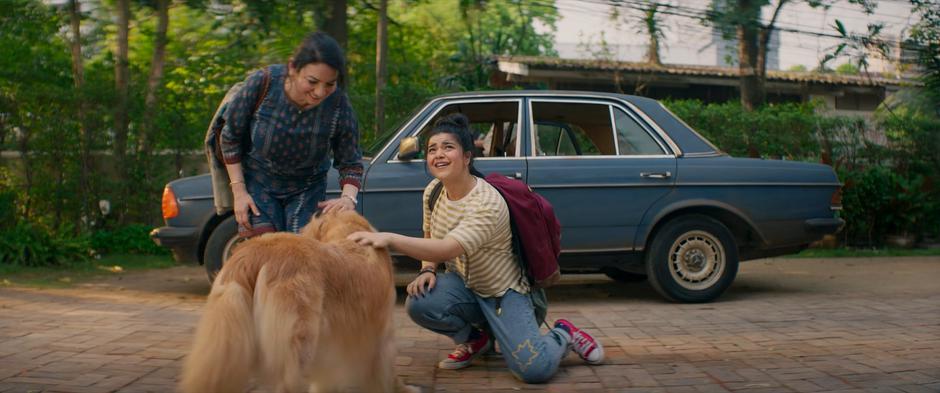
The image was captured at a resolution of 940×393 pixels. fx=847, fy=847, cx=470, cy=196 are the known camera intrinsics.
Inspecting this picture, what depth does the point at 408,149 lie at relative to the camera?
6352 mm

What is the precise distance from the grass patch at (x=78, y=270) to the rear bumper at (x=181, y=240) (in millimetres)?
1741

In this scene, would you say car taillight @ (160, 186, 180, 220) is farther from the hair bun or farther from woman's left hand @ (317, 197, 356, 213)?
the hair bun

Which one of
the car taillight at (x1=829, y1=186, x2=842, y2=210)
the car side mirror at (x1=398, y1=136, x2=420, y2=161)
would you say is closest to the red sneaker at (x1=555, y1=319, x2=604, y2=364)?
the car side mirror at (x1=398, y1=136, x2=420, y2=161)

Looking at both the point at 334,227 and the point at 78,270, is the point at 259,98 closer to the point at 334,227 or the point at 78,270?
the point at 334,227

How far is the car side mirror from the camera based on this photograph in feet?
20.4

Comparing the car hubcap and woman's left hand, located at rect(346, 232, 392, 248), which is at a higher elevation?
woman's left hand, located at rect(346, 232, 392, 248)

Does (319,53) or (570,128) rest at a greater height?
(319,53)

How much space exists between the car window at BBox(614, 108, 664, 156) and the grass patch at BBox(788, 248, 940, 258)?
489 centimetres

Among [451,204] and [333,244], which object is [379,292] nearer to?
[333,244]

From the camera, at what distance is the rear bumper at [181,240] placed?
7.19 m

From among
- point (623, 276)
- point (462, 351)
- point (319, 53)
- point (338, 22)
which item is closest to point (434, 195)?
point (462, 351)

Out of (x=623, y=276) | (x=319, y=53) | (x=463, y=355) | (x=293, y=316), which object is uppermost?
(x=319, y=53)

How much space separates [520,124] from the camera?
7344mm

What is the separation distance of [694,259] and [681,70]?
47.7 feet
